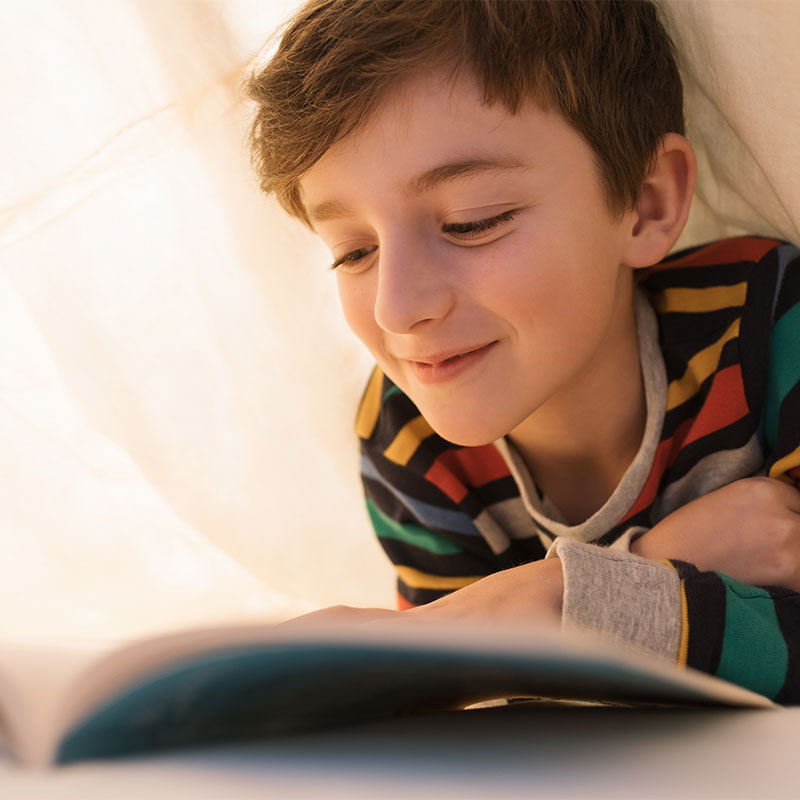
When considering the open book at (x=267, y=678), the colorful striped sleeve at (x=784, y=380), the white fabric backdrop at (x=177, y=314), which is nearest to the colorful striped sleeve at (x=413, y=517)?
the white fabric backdrop at (x=177, y=314)

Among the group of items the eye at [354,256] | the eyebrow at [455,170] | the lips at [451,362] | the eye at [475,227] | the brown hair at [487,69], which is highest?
the brown hair at [487,69]

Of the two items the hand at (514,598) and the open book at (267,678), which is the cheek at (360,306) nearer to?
the hand at (514,598)

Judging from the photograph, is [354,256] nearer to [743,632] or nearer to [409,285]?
[409,285]

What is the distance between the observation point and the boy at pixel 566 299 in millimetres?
628

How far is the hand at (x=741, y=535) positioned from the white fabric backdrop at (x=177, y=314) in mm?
261

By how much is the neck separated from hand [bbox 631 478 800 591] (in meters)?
0.17

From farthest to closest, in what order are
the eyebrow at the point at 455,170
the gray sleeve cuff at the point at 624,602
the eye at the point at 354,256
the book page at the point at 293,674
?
1. the eye at the point at 354,256
2. the eyebrow at the point at 455,170
3. the gray sleeve cuff at the point at 624,602
4. the book page at the point at 293,674

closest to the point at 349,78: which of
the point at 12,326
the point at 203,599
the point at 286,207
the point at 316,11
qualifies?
the point at 316,11

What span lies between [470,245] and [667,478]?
33cm

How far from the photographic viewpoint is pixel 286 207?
0.92 m

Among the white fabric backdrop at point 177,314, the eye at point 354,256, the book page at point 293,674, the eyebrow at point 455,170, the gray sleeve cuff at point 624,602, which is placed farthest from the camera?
the white fabric backdrop at point 177,314

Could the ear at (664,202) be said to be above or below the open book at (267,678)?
above

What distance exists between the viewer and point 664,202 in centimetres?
87

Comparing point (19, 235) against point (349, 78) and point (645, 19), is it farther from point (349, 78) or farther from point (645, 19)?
point (645, 19)
